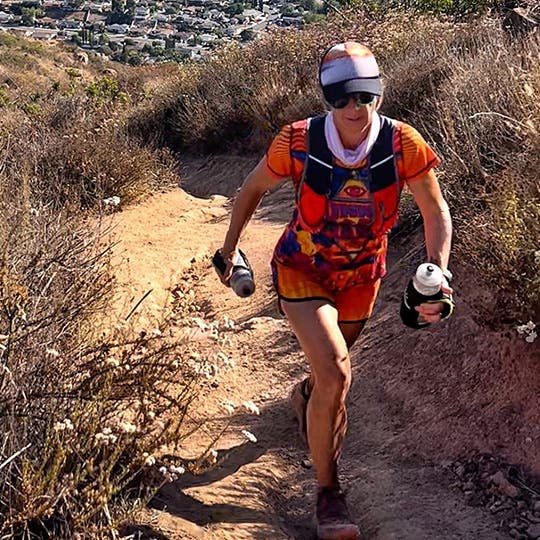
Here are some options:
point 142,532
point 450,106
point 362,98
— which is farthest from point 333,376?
point 450,106

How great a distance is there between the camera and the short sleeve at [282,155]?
2986 millimetres

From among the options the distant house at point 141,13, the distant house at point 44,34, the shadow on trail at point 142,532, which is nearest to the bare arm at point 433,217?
the shadow on trail at point 142,532

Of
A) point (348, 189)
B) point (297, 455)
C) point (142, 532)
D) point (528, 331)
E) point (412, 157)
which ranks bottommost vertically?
point (297, 455)

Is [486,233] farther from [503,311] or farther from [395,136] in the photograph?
[395,136]

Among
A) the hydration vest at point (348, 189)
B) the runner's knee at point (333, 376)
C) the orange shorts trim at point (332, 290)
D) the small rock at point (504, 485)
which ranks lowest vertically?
the small rock at point (504, 485)

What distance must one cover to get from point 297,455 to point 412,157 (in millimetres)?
1676

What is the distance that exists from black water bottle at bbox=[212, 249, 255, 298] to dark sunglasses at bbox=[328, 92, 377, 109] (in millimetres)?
739

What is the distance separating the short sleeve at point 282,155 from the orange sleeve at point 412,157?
1.30 feet

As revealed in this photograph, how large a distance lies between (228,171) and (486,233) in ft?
20.9

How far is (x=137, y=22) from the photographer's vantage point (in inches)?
1821

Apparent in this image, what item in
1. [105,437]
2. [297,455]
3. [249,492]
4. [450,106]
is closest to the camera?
[105,437]

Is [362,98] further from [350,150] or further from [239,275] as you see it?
[239,275]

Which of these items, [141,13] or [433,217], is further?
[141,13]

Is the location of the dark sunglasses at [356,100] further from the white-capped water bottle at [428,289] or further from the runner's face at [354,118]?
the white-capped water bottle at [428,289]
